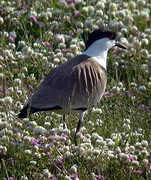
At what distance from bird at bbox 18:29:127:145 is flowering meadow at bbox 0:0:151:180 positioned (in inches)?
5.6

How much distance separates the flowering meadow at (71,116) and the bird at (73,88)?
0.47 feet

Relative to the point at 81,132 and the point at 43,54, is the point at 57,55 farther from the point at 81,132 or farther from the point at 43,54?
the point at 81,132

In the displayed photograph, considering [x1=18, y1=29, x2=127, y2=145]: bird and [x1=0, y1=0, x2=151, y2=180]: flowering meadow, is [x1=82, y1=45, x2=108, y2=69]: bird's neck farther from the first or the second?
[x1=0, y1=0, x2=151, y2=180]: flowering meadow

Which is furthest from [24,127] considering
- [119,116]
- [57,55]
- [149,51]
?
[149,51]

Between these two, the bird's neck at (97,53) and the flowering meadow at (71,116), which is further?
the bird's neck at (97,53)


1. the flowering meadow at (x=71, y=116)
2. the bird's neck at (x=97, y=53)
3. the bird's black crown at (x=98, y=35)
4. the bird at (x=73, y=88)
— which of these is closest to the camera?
the flowering meadow at (x=71, y=116)

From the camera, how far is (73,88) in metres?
6.77

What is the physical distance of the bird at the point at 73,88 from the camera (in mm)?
6531

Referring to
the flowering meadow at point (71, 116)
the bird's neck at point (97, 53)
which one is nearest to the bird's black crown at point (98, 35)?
the bird's neck at point (97, 53)

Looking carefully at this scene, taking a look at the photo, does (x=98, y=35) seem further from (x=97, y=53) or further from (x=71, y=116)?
(x=71, y=116)

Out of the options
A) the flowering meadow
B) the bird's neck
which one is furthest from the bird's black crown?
the flowering meadow

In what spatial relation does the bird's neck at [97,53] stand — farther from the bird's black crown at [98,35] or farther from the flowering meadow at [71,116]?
the flowering meadow at [71,116]

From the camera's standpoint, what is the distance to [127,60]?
8922 mm

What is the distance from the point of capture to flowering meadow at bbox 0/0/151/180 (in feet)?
19.0
